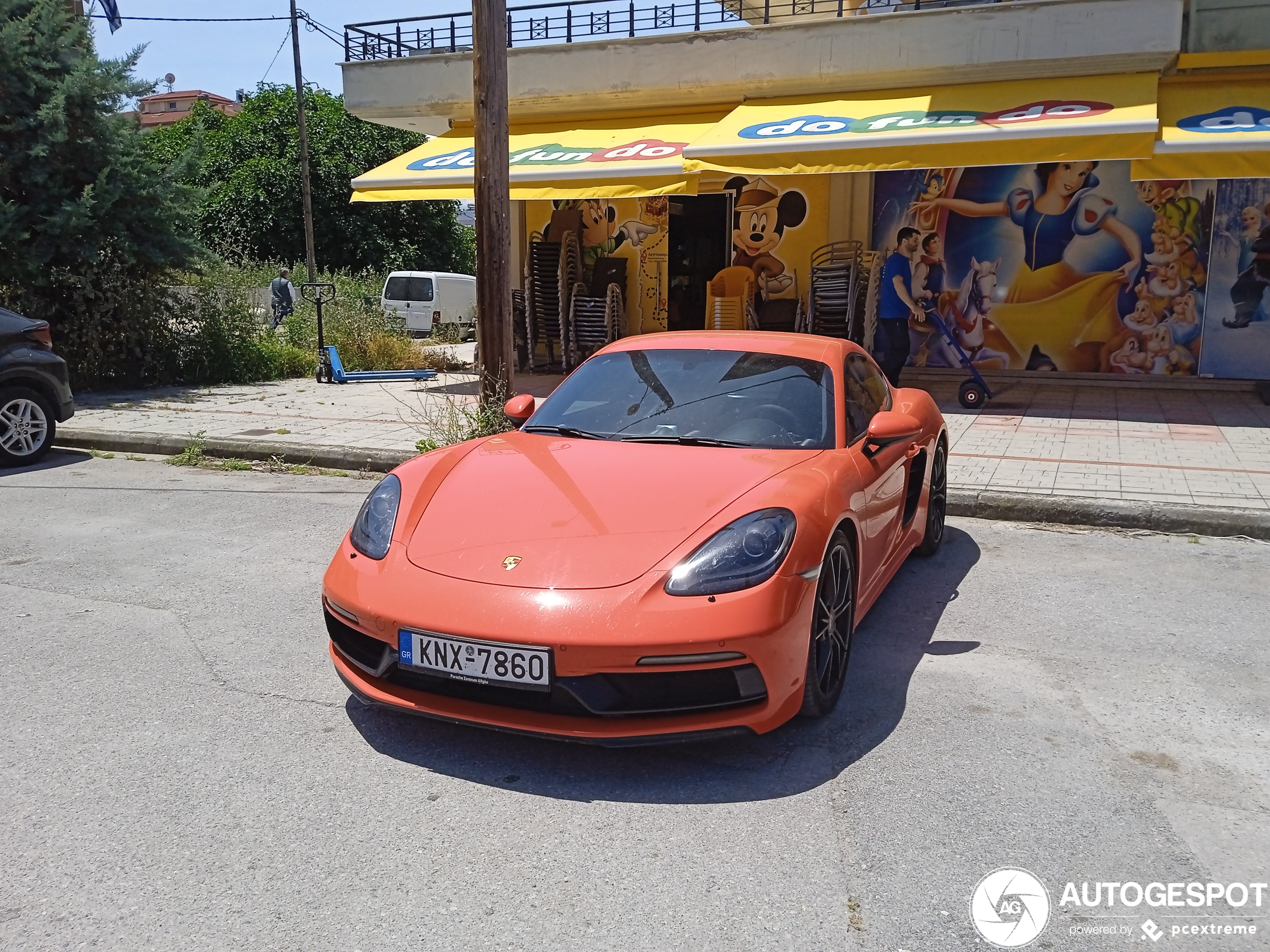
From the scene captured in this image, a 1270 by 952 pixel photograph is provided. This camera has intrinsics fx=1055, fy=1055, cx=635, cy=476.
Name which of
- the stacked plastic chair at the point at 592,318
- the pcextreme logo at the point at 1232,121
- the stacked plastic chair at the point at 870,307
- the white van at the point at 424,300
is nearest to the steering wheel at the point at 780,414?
the pcextreme logo at the point at 1232,121

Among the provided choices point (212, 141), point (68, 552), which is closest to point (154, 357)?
point (68, 552)

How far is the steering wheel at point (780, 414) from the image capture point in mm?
4445

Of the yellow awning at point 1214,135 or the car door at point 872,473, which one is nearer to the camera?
the car door at point 872,473

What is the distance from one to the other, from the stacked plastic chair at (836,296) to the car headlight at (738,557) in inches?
386

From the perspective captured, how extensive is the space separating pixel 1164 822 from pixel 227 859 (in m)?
2.63

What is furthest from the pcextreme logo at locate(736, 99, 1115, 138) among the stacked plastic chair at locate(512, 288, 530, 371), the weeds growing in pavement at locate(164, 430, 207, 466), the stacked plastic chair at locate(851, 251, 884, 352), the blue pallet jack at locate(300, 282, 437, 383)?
the weeds growing in pavement at locate(164, 430, 207, 466)

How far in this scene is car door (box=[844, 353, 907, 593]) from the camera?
4.32 meters

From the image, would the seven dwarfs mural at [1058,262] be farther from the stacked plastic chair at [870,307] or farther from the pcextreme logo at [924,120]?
the pcextreme logo at [924,120]

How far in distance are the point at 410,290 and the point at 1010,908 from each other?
2379 cm

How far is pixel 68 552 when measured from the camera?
5.98 metres

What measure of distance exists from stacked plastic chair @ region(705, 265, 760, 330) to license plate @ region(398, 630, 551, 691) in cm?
1083

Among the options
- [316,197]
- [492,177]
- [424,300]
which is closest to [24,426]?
[492,177]

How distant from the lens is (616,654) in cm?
312

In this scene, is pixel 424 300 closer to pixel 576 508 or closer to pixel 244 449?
pixel 244 449
